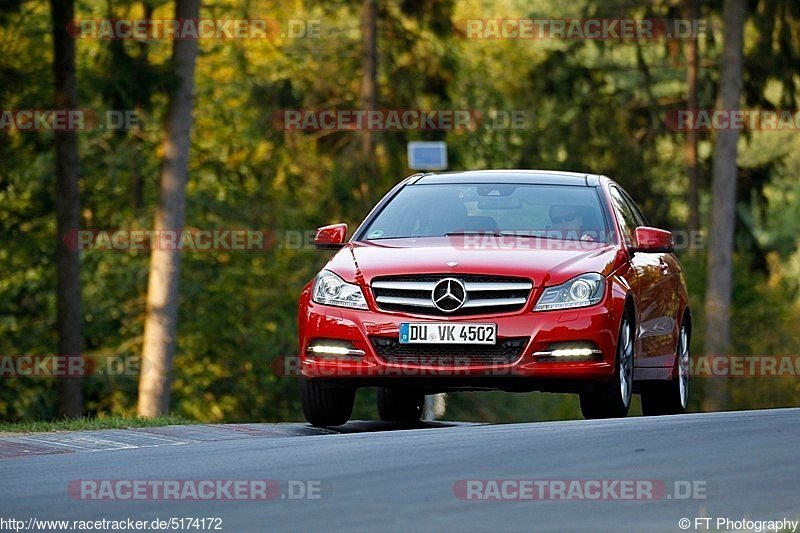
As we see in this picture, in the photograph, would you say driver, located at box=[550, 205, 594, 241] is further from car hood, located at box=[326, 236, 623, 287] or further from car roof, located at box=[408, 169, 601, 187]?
car roof, located at box=[408, 169, 601, 187]

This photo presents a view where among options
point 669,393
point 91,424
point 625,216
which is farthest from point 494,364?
point 91,424

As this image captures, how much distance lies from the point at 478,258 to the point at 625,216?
231cm

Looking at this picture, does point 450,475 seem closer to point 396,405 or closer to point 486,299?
point 486,299

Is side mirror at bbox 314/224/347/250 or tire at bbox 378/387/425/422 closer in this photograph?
side mirror at bbox 314/224/347/250

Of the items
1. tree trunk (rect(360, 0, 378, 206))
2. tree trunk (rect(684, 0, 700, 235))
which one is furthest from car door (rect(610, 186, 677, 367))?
tree trunk (rect(684, 0, 700, 235))

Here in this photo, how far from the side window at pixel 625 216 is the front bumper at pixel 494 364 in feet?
4.85

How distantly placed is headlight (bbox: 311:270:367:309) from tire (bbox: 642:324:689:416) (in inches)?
136

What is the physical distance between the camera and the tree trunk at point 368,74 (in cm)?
4288

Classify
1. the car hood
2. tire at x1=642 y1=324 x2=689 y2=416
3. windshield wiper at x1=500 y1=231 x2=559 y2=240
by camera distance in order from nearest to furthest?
the car hood, windshield wiper at x1=500 y1=231 x2=559 y2=240, tire at x1=642 y1=324 x2=689 y2=416

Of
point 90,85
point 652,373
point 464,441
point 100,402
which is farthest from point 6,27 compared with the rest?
point 464,441

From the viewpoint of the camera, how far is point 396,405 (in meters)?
15.7

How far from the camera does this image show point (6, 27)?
28.8m

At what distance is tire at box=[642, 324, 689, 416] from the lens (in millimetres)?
15258

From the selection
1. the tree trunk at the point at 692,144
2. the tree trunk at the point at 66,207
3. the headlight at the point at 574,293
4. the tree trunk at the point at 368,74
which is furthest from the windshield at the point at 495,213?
the tree trunk at the point at 692,144
